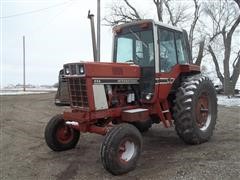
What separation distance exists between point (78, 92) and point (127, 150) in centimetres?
145

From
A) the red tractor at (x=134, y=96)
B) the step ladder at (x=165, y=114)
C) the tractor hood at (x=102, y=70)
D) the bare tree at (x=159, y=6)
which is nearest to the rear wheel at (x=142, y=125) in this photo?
the red tractor at (x=134, y=96)

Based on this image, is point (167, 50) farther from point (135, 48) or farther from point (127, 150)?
point (127, 150)

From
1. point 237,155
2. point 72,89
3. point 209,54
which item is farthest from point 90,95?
point 209,54

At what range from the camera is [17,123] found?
12.2 meters

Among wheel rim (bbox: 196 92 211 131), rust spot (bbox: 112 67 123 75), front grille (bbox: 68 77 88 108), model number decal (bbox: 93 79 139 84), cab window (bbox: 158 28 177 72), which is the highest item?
cab window (bbox: 158 28 177 72)

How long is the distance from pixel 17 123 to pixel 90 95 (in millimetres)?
6256

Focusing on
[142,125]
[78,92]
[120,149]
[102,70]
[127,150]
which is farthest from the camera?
[142,125]

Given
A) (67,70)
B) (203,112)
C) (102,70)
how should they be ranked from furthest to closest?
(203,112) → (67,70) → (102,70)

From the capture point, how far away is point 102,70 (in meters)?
6.86

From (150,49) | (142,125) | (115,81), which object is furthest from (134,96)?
(142,125)

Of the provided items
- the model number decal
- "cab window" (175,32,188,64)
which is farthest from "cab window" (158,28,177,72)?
the model number decal

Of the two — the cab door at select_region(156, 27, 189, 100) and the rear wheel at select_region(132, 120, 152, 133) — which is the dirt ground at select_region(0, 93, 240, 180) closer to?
the rear wheel at select_region(132, 120, 152, 133)

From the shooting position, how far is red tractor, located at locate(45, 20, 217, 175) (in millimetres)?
6582

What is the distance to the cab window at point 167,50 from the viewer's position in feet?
25.7
